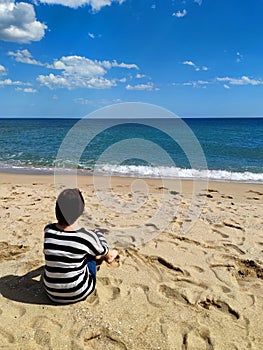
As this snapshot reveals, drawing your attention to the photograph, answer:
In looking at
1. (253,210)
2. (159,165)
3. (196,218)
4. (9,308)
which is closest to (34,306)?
(9,308)

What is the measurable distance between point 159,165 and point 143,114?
9.12 metres

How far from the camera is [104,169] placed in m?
13.2

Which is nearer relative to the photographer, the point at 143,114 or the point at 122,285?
the point at 122,285

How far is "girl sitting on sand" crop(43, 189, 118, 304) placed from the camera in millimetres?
2846

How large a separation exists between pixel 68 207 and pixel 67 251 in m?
0.41

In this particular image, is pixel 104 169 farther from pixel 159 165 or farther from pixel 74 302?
pixel 74 302

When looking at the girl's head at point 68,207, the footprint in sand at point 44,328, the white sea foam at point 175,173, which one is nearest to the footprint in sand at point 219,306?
the footprint in sand at point 44,328

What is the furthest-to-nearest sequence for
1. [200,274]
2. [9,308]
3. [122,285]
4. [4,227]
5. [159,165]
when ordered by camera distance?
[159,165], [4,227], [200,274], [122,285], [9,308]

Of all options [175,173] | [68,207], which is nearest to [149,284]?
[68,207]

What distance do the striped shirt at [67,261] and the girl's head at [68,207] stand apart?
0.12 metres

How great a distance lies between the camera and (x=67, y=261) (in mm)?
2850

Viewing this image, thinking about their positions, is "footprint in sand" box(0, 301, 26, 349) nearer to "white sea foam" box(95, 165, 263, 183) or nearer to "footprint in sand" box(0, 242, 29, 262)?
"footprint in sand" box(0, 242, 29, 262)

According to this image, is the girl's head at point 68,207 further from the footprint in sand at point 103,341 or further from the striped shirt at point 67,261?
the footprint in sand at point 103,341

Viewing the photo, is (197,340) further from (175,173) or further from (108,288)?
(175,173)
